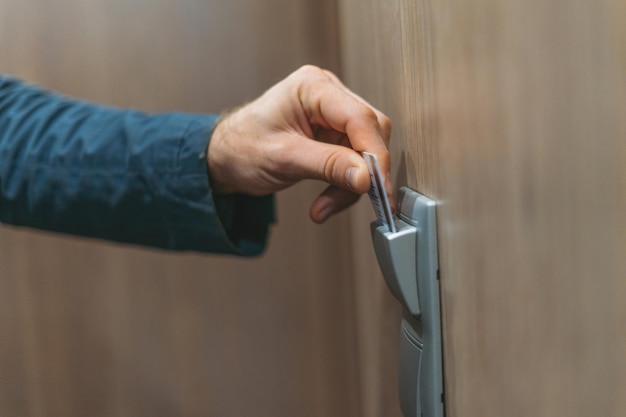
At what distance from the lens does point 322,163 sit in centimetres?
51

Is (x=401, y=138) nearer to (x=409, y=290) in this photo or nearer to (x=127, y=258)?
(x=409, y=290)

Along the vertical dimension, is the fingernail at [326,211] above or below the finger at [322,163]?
Result: below

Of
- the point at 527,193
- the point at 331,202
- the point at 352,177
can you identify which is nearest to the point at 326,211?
the point at 331,202

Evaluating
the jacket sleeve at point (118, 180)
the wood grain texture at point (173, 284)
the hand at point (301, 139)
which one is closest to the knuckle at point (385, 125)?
the hand at point (301, 139)

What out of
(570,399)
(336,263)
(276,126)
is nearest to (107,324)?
(336,263)

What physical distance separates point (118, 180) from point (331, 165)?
25cm

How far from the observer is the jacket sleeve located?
62cm

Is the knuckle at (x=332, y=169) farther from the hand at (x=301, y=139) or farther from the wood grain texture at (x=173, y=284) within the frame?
the wood grain texture at (x=173, y=284)

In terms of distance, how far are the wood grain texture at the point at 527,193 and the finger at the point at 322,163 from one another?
Result: 0.16 ft

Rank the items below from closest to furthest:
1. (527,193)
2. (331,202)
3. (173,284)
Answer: (527,193), (331,202), (173,284)

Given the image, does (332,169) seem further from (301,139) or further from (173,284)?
(173,284)

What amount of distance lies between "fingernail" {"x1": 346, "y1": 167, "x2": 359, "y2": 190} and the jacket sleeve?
184 mm

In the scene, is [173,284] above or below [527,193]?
below

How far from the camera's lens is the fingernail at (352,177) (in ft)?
1.49
